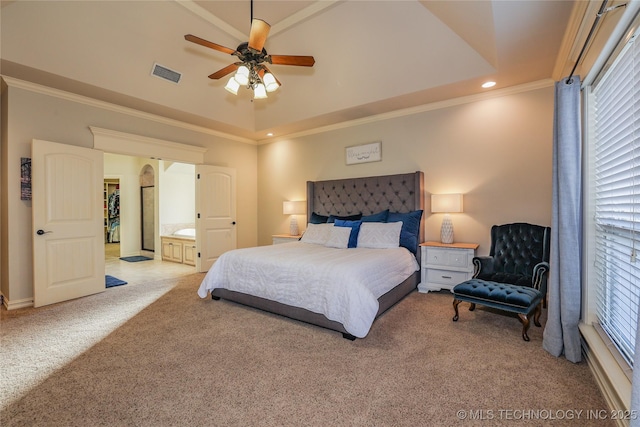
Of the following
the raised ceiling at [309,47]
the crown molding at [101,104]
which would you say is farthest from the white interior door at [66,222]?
the raised ceiling at [309,47]

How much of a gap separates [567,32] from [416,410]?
3.40 m

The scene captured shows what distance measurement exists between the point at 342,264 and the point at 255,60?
2113 millimetres

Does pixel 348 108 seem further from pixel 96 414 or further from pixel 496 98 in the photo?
pixel 96 414

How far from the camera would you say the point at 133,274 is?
212 inches

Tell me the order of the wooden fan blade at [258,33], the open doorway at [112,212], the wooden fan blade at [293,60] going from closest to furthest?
the wooden fan blade at [258,33], the wooden fan blade at [293,60], the open doorway at [112,212]

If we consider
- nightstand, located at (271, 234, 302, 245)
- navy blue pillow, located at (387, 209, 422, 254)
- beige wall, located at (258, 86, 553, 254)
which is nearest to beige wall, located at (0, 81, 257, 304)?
nightstand, located at (271, 234, 302, 245)

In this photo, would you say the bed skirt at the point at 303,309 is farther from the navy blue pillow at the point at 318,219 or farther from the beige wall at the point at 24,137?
the beige wall at the point at 24,137

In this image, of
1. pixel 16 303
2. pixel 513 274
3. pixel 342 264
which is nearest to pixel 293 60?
pixel 342 264

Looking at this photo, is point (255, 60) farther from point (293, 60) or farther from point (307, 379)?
point (307, 379)

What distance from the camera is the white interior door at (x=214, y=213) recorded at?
5.39 meters

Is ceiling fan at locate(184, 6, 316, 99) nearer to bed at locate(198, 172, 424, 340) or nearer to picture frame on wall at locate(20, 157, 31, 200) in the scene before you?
bed at locate(198, 172, 424, 340)

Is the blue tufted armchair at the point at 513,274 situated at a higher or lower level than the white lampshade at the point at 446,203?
lower

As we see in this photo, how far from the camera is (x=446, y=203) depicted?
3.98 metres

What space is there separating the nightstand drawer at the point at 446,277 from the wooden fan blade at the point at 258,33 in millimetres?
3384
